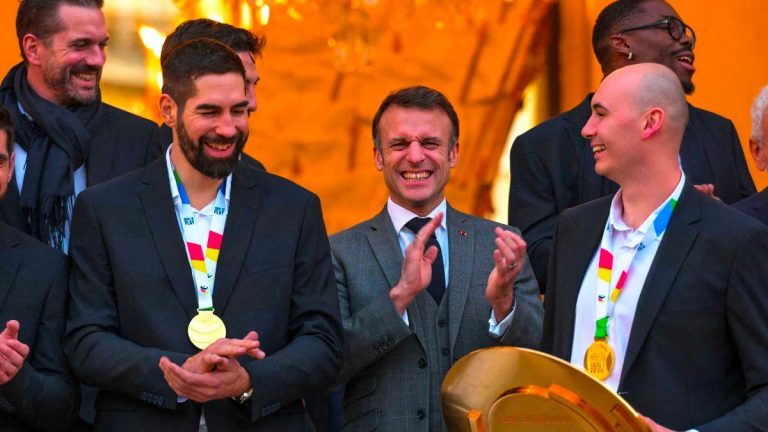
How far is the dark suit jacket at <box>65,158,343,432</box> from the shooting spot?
4660mm

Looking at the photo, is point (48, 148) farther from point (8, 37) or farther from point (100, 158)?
point (8, 37)

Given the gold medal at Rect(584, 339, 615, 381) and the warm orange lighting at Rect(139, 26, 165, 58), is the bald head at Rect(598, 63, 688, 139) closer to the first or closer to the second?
the gold medal at Rect(584, 339, 615, 381)

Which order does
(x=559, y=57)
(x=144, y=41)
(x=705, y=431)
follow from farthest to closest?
(x=559, y=57), (x=144, y=41), (x=705, y=431)

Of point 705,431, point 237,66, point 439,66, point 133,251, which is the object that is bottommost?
point 705,431

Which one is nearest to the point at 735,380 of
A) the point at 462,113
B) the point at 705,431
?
the point at 705,431

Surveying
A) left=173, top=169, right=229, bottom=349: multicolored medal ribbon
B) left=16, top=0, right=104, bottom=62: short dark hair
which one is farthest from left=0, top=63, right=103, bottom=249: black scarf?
left=173, top=169, right=229, bottom=349: multicolored medal ribbon

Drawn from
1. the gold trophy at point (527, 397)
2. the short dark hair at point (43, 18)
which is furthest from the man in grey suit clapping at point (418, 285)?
the short dark hair at point (43, 18)

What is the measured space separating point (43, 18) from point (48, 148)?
0.66 meters

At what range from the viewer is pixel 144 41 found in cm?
754

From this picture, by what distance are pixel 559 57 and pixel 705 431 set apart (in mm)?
4074

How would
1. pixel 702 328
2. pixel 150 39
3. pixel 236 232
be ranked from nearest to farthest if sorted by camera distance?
pixel 702 328, pixel 236 232, pixel 150 39

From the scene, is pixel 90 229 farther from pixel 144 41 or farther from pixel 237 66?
pixel 144 41

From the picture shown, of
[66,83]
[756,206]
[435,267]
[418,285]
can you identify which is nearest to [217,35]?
[66,83]

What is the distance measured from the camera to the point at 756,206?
5.56m
